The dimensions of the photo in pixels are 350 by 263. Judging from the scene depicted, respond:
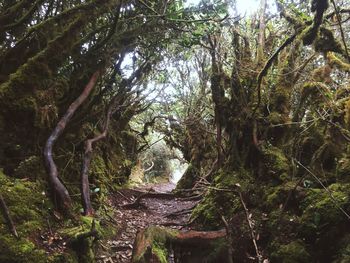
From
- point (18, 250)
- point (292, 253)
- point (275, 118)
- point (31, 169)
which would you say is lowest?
point (292, 253)

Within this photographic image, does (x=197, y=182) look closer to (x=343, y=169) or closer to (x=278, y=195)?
(x=278, y=195)

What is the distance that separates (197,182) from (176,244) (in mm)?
2167

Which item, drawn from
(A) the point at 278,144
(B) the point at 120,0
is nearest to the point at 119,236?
(A) the point at 278,144

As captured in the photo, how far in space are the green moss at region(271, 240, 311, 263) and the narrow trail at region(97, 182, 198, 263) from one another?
8.13ft

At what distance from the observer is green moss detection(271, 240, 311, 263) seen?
492 cm

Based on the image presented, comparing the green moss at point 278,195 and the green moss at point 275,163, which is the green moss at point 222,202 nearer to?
the green moss at point 275,163

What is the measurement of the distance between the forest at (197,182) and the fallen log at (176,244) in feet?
0.07

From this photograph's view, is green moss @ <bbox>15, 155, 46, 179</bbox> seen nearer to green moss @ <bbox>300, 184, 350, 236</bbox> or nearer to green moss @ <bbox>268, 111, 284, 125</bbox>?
green moss @ <bbox>300, 184, 350, 236</bbox>

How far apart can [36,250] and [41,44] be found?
4.07 metres

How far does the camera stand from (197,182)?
7.57 meters

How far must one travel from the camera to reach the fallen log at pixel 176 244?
498 cm

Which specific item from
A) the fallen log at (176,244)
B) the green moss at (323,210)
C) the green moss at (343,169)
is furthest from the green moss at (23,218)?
the green moss at (343,169)

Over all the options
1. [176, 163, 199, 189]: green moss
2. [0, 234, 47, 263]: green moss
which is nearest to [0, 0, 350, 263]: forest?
[0, 234, 47, 263]: green moss

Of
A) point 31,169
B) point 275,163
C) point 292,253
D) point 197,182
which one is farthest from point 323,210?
point 31,169
